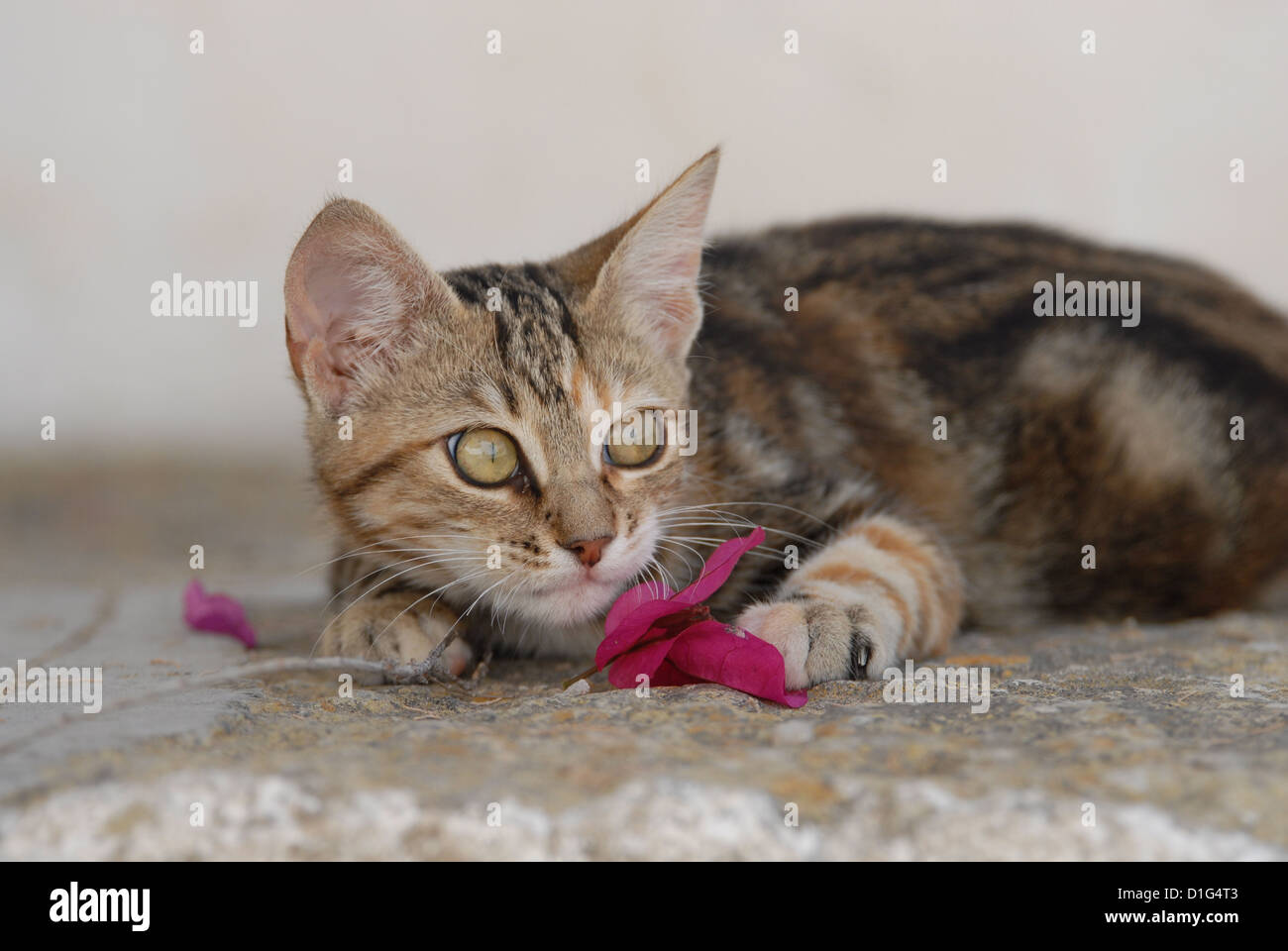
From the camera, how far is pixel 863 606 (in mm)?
1615

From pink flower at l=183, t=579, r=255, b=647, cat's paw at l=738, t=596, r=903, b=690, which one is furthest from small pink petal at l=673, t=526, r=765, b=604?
pink flower at l=183, t=579, r=255, b=647

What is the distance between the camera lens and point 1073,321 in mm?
2369

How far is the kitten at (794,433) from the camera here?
1.65 m

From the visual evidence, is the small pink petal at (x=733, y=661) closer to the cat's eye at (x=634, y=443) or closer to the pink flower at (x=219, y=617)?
the cat's eye at (x=634, y=443)

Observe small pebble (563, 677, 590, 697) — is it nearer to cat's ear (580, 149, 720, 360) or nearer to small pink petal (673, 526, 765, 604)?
small pink petal (673, 526, 765, 604)

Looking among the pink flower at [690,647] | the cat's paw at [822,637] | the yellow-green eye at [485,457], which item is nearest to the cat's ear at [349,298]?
the yellow-green eye at [485,457]

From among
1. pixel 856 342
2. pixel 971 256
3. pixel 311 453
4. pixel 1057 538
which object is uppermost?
pixel 971 256

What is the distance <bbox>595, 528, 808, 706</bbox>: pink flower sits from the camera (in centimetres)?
143

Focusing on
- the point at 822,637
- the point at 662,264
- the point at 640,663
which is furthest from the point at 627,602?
the point at 662,264

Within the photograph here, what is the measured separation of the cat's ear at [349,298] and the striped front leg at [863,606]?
2.39 ft

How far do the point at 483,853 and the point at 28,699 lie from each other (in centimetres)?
90

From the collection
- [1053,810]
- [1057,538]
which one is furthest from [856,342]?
[1053,810]

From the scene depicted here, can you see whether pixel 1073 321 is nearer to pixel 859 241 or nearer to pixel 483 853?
pixel 859 241

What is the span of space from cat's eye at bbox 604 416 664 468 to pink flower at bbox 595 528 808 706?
26 centimetres
